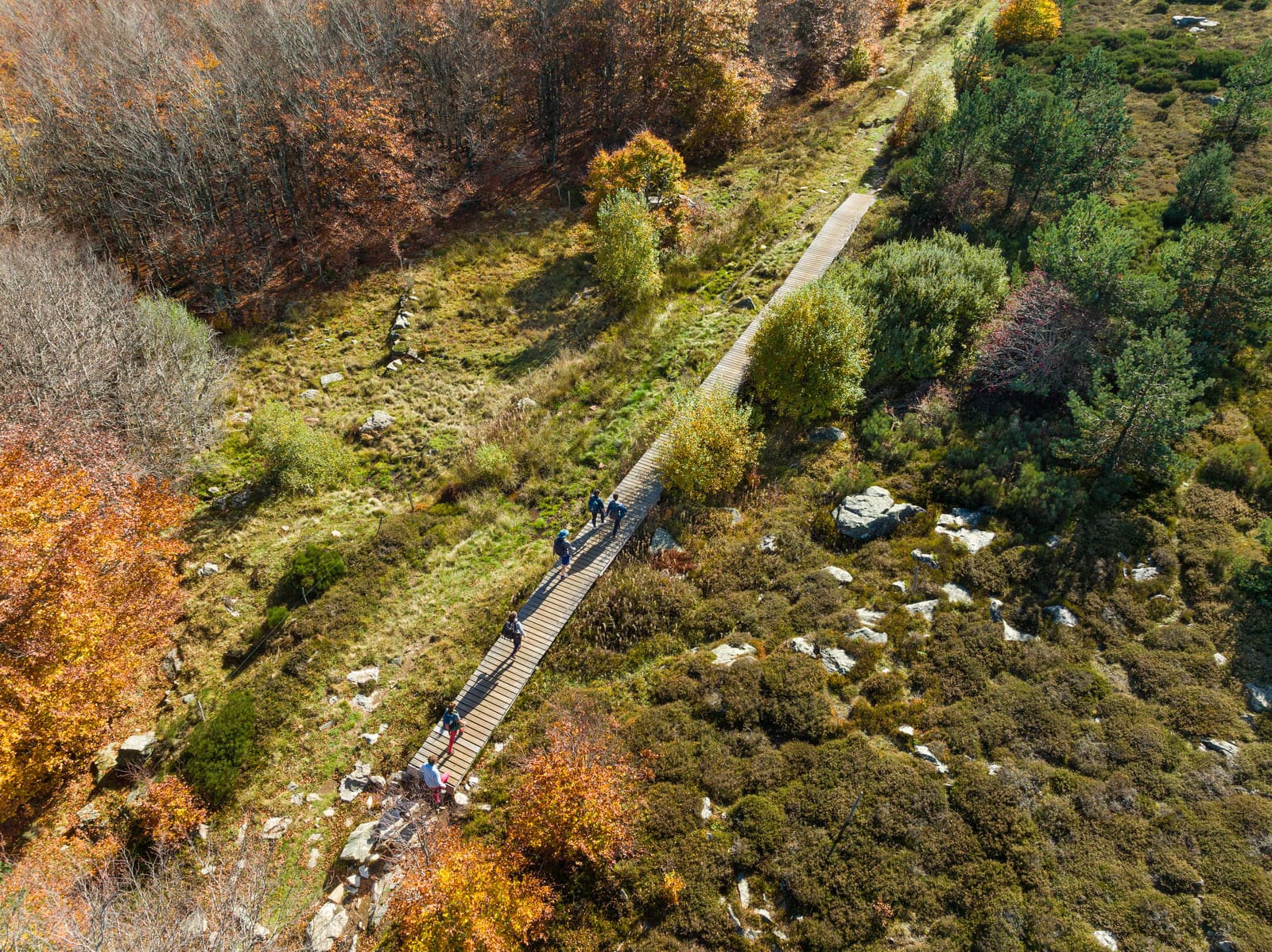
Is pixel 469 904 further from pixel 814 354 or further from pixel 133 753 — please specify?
pixel 814 354

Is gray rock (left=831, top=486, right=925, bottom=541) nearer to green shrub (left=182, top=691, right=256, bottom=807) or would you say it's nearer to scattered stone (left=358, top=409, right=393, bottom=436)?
green shrub (left=182, top=691, right=256, bottom=807)

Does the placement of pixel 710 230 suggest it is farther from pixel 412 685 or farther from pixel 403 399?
pixel 412 685

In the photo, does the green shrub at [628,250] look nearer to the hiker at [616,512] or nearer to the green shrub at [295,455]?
the hiker at [616,512]

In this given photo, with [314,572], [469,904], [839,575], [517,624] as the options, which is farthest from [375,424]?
[469,904]

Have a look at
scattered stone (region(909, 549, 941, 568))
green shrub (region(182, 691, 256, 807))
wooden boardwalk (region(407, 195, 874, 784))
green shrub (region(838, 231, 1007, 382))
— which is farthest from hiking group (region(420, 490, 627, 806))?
green shrub (region(838, 231, 1007, 382))

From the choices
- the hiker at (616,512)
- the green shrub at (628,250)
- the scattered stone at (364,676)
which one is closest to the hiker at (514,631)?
the scattered stone at (364,676)

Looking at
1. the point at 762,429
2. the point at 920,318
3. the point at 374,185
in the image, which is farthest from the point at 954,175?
the point at 374,185

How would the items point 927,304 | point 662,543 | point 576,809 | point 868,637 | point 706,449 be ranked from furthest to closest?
point 927,304 → point 706,449 → point 662,543 → point 868,637 → point 576,809
